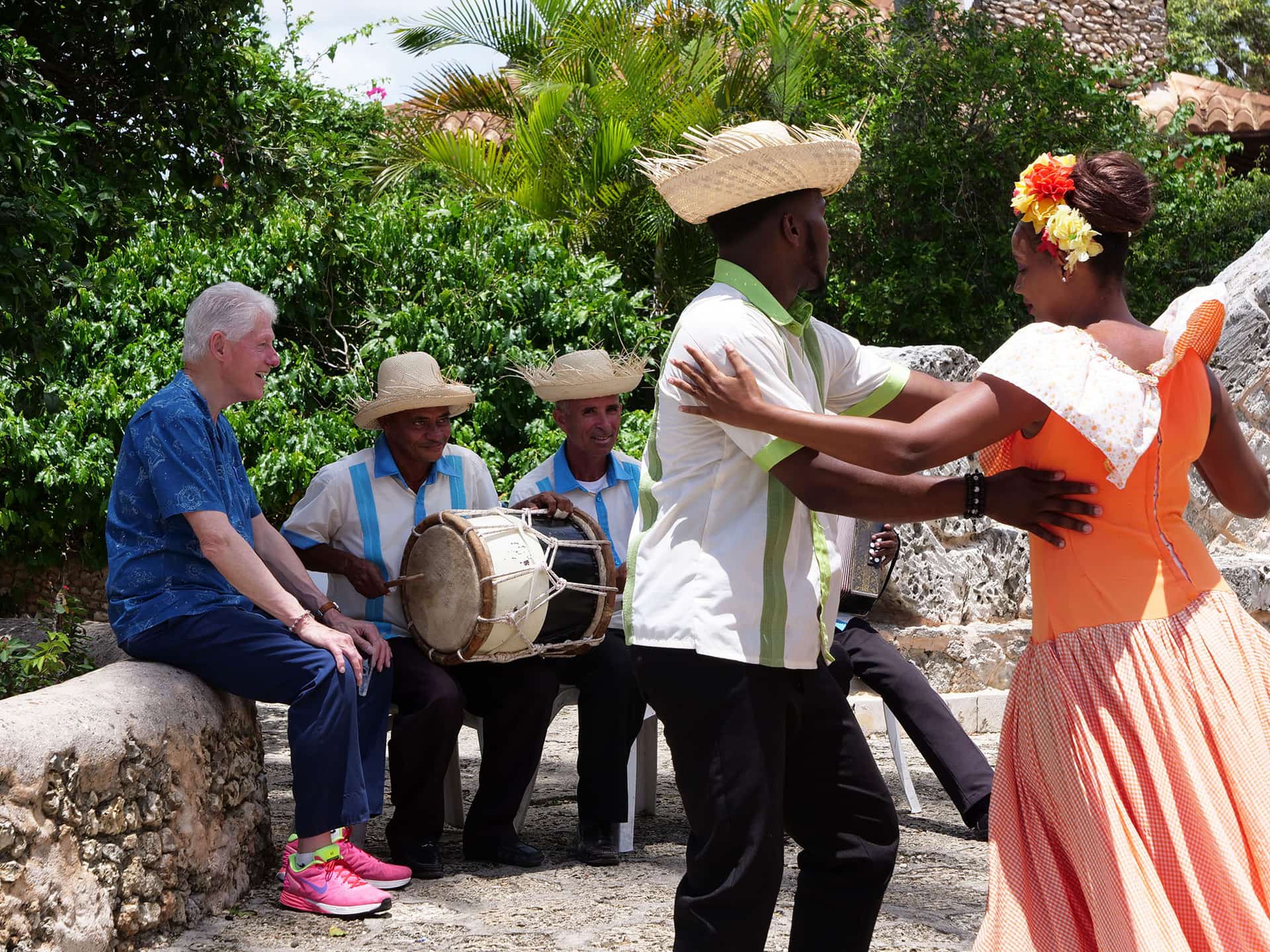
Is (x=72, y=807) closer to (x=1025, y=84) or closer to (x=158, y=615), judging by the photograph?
(x=158, y=615)

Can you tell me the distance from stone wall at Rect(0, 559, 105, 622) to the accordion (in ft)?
19.1

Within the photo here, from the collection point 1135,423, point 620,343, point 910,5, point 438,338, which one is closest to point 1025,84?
point 910,5

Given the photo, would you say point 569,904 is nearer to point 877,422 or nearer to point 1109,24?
point 877,422

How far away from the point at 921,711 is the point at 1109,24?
19.6m

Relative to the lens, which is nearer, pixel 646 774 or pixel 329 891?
pixel 329 891

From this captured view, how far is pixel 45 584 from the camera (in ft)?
32.0

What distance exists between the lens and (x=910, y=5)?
508 inches

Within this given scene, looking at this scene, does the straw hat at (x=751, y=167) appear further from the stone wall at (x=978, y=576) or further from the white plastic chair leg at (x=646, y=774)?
the stone wall at (x=978, y=576)

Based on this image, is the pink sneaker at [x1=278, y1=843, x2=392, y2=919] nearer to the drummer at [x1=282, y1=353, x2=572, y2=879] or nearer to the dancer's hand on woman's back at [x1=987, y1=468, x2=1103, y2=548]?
the drummer at [x1=282, y1=353, x2=572, y2=879]

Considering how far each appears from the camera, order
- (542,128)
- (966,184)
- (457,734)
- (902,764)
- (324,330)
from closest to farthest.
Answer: (457,734) < (902,764) < (324,330) < (966,184) < (542,128)

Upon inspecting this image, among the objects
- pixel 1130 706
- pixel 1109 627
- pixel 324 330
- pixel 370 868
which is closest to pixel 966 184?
pixel 324 330

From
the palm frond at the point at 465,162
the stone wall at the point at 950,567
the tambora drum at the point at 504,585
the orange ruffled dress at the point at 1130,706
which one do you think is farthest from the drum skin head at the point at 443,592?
the palm frond at the point at 465,162

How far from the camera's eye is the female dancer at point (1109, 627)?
2.54 metres

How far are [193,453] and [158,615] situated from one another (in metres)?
0.49
